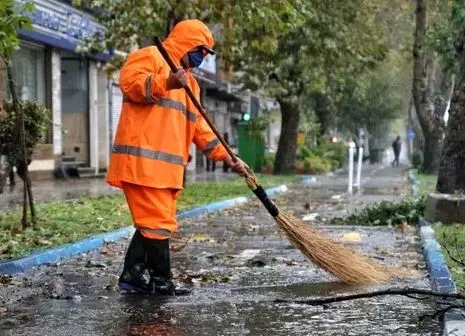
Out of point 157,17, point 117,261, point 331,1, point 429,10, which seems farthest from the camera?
point 429,10

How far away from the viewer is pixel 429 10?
29.9 meters

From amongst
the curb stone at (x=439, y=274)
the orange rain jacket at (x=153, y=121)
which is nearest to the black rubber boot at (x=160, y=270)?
the orange rain jacket at (x=153, y=121)

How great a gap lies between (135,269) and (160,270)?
0.64ft

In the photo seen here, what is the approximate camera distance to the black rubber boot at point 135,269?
6.03m

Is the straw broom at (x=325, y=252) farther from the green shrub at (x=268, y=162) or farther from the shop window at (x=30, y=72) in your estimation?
the green shrub at (x=268, y=162)

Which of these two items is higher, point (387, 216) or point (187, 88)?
point (187, 88)

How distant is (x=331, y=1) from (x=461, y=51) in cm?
905

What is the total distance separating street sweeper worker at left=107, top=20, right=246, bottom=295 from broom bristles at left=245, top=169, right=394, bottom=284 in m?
0.79

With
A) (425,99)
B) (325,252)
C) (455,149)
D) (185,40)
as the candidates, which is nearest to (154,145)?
(185,40)

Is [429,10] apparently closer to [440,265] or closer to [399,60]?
[399,60]

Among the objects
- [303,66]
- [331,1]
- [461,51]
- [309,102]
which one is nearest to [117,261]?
[461,51]

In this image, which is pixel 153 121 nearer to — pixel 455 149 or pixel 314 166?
pixel 455 149

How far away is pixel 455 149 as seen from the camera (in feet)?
37.6

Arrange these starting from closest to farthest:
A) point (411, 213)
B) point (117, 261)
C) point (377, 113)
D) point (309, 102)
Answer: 1. point (117, 261)
2. point (411, 213)
3. point (309, 102)
4. point (377, 113)
